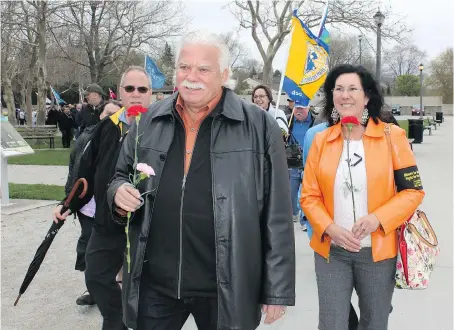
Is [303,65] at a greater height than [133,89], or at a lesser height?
greater

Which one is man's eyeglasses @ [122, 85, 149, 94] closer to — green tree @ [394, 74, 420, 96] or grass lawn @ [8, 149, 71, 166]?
grass lawn @ [8, 149, 71, 166]

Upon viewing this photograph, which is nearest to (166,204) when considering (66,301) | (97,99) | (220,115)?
(220,115)

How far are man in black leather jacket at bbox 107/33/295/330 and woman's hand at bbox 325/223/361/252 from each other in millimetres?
573

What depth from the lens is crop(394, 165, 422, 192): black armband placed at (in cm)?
276

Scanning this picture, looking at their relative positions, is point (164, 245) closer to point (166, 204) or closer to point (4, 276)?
point (166, 204)

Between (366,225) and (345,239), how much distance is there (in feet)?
0.45

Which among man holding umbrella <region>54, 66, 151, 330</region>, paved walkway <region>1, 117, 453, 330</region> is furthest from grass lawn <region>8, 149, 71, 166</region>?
man holding umbrella <region>54, 66, 151, 330</region>

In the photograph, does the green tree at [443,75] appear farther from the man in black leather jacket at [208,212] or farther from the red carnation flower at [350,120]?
the man in black leather jacket at [208,212]

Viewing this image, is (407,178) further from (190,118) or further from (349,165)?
(190,118)

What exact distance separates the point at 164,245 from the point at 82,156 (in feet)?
5.42

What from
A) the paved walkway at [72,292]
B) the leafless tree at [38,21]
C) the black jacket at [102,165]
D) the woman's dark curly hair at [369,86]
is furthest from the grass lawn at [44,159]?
the woman's dark curly hair at [369,86]

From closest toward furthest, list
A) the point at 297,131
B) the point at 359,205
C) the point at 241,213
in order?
1. the point at 241,213
2. the point at 359,205
3. the point at 297,131

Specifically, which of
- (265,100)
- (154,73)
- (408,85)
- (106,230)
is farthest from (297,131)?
(408,85)

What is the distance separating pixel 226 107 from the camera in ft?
7.40
